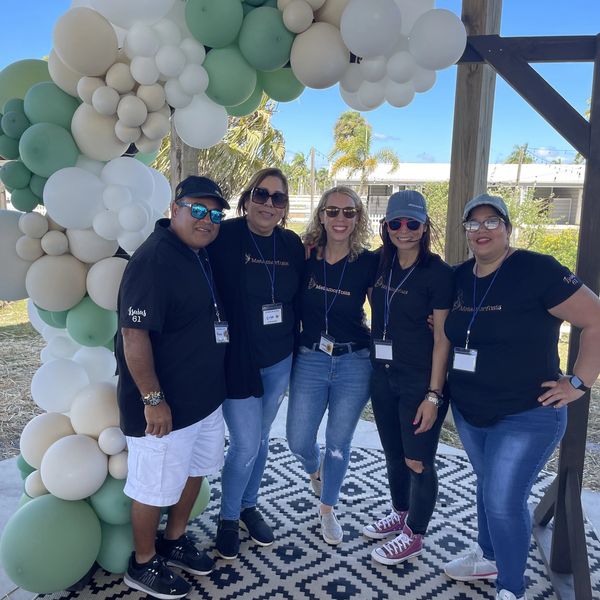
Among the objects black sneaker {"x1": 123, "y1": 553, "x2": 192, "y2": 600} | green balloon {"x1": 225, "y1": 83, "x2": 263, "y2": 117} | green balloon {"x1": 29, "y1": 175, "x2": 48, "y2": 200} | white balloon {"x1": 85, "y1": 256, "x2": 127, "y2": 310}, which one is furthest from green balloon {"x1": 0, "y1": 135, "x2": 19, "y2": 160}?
black sneaker {"x1": 123, "y1": 553, "x2": 192, "y2": 600}

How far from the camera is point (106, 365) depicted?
244 cm

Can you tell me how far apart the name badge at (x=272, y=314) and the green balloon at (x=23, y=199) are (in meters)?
1.08

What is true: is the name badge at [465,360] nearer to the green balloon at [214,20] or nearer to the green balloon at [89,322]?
the green balloon at [89,322]

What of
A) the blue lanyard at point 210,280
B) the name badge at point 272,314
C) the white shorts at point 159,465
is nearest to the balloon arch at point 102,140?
the white shorts at point 159,465

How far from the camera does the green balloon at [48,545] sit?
207cm

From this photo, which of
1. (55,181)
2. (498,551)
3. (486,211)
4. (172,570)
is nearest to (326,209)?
(486,211)

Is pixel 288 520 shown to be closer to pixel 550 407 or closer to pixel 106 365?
pixel 106 365

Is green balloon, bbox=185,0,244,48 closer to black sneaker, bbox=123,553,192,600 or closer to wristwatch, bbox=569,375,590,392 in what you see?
wristwatch, bbox=569,375,590,392

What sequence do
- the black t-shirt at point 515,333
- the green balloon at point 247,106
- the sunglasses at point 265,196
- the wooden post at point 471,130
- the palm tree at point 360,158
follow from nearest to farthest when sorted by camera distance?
1. the black t-shirt at point 515,333
2. the sunglasses at point 265,196
3. the green balloon at point 247,106
4. the wooden post at point 471,130
5. the palm tree at point 360,158

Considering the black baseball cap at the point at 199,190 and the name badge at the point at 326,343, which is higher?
the black baseball cap at the point at 199,190

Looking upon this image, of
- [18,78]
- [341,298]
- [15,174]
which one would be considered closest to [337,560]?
[341,298]

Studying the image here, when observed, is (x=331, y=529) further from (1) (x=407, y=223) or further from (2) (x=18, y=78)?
(2) (x=18, y=78)

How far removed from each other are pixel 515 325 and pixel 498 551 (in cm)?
94

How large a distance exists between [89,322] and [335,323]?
1.09 m
